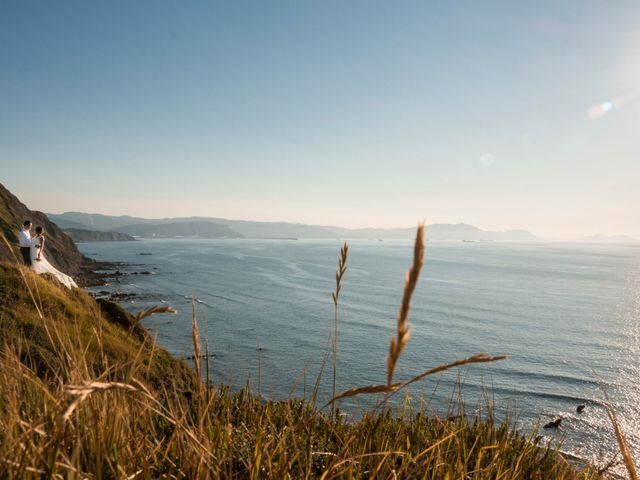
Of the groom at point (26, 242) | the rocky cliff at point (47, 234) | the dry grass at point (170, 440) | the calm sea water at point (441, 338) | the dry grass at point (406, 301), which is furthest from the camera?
the rocky cliff at point (47, 234)

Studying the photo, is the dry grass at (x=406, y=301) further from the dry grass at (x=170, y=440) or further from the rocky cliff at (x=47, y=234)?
the rocky cliff at (x=47, y=234)

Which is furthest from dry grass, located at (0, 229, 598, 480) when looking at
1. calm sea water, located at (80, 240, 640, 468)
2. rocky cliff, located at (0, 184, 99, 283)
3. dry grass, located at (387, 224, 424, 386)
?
rocky cliff, located at (0, 184, 99, 283)

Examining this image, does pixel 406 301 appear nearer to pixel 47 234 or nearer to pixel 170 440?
pixel 170 440

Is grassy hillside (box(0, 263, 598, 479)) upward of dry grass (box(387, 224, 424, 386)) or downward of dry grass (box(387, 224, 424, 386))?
downward

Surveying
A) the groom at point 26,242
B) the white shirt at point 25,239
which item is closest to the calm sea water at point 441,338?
the groom at point 26,242

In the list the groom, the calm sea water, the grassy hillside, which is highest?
the groom

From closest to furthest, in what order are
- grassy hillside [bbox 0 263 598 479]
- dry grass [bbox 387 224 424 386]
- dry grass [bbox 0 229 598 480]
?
dry grass [bbox 387 224 424 386] → dry grass [bbox 0 229 598 480] → grassy hillside [bbox 0 263 598 479]

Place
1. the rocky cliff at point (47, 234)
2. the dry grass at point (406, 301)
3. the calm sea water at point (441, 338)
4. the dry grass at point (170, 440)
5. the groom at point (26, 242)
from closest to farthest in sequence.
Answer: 1. the dry grass at point (406, 301)
2. the dry grass at point (170, 440)
3. the groom at point (26, 242)
4. the calm sea water at point (441, 338)
5. the rocky cliff at point (47, 234)

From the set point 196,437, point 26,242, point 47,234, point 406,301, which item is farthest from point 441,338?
point 47,234

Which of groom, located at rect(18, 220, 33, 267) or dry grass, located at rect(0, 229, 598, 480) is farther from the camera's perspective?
groom, located at rect(18, 220, 33, 267)

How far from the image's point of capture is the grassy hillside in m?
1.71

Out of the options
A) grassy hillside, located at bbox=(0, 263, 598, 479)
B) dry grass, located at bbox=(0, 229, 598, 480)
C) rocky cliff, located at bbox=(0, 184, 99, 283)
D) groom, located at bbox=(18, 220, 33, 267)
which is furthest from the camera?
rocky cliff, located at bbox=(0, 184, 99, 283)

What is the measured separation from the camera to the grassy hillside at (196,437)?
1710mm

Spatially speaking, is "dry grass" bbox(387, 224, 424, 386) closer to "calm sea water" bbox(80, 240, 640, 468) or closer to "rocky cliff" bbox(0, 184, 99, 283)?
"calm sea water" bbox(80, 240, 640, 468)
